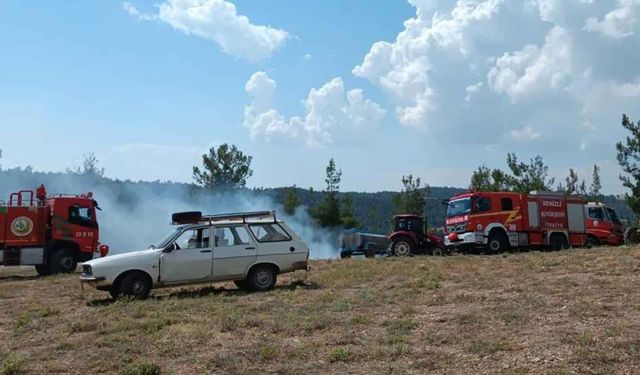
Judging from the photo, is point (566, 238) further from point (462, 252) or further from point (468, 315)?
point (468, 315)

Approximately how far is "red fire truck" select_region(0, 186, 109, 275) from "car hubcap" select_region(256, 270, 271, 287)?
398 inches

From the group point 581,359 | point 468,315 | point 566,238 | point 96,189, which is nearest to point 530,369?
point 581,359

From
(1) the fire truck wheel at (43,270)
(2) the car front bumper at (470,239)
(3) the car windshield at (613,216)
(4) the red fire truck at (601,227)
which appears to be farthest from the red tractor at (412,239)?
(1) the fire truck wheel at (43,270)

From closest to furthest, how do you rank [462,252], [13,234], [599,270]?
[599,270] → [13,234] → [462,252]

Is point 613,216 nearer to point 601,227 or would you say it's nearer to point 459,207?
point 601,227

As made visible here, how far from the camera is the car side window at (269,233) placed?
1451cm

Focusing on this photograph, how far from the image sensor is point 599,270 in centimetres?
1448

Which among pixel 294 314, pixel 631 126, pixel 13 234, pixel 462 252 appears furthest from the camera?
pixel 631 126

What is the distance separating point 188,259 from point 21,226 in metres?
10.4

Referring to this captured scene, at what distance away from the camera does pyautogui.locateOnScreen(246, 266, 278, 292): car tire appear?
1432 cm

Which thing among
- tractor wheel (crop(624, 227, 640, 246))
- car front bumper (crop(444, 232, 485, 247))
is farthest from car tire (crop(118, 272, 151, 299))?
tractor wheel (crop(624, 227, 640, 246))

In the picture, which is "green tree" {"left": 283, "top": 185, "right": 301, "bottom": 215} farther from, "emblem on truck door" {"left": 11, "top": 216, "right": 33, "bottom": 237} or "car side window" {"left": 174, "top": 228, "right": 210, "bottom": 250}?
"car side window" {"left": 174, "top": 228, "right": 210, "bottom": 250}

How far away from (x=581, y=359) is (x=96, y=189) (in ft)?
161

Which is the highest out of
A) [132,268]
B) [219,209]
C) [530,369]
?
[219,209]
